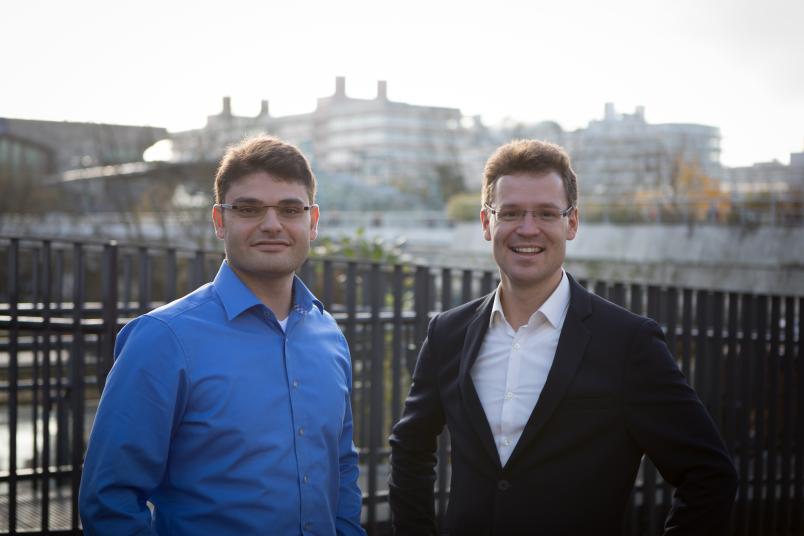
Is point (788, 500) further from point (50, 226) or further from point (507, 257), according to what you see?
point (50, 226)

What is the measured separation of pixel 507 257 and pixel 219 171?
959 millimetres

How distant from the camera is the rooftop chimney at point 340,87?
122688 millimetres

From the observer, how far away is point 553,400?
2.46 meters

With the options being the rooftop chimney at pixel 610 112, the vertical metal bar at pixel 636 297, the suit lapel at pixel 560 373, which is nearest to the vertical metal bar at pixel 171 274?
the suit lapel at pixel 560 373

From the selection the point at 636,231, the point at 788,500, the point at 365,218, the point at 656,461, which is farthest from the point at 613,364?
the point at 365,218

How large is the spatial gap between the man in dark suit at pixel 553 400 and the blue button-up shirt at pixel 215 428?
1.49 ft

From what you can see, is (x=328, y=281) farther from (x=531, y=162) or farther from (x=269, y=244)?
(x=531, y=162)

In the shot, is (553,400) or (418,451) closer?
(553,400)

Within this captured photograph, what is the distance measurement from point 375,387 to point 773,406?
9.54 ft

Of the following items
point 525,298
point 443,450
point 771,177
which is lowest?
point 443,450

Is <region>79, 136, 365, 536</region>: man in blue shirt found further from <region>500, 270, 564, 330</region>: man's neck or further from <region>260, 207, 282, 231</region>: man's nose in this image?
<region>500, 270, 564, 330</region>: man's neck

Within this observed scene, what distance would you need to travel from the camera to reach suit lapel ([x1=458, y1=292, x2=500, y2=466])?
2523 mm

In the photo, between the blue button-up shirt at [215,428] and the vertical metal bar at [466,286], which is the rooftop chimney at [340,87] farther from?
the blue button-up shirt at [215,428]

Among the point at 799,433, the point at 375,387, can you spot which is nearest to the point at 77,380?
the point at 375,387
